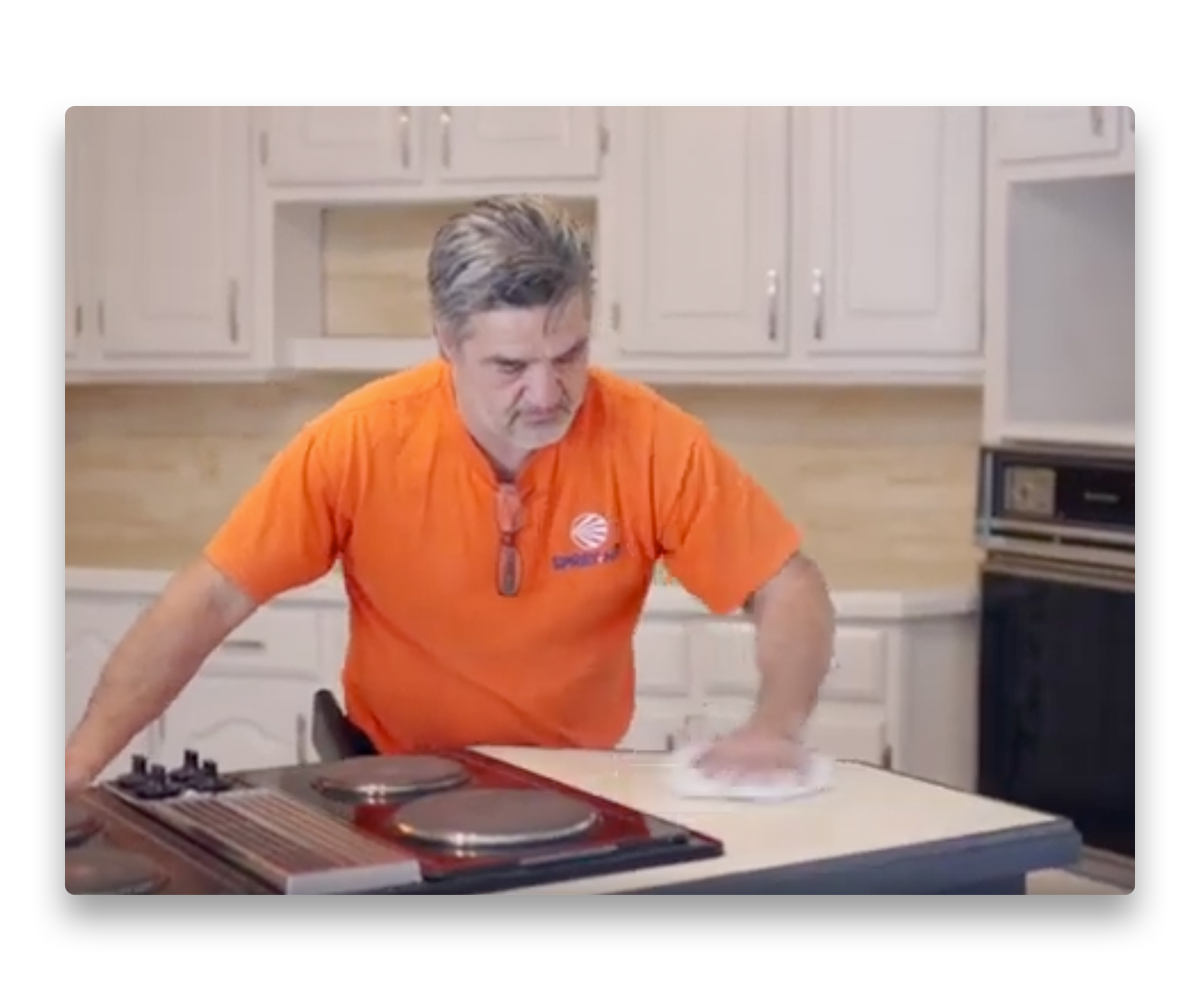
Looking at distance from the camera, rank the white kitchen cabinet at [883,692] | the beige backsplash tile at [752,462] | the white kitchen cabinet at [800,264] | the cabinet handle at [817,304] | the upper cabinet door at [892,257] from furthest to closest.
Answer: the cabinet handle at [817,304], the upper cabinet door at [892,257], the white kitchen cabinet at [800,264], the white kitchen cabinet at [883,692], the beige backsplash tile at [752,462]

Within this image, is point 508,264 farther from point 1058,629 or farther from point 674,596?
point 1058,629

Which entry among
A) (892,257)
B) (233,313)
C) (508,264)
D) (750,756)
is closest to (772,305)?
(892,257)

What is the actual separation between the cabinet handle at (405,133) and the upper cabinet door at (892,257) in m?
0.68

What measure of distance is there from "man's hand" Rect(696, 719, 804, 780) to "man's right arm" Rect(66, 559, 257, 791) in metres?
0.42

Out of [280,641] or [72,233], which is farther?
[280,641]

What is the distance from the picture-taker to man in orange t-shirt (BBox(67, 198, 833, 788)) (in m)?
1.39

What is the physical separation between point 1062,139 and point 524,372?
22.5 inches

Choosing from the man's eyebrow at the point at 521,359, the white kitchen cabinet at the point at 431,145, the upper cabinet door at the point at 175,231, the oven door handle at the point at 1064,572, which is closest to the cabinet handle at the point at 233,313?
the upper cabinet door at the point at 175,231

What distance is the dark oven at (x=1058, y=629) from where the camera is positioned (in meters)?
1.72

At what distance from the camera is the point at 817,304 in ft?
7.96

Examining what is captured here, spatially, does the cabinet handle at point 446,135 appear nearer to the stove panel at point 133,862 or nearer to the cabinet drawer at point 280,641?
the cabinet drawer at point 280,641

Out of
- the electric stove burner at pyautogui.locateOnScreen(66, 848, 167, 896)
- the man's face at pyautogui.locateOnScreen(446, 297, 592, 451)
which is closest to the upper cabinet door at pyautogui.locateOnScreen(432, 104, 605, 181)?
the man's face at pyautogui.locateOnScreen(446, 297, 592, 451)

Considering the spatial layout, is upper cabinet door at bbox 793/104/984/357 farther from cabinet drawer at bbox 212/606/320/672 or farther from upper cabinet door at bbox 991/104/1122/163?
cabinet drawer at bbox 212/606/320/672

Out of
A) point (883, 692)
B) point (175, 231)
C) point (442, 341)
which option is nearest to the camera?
point (442, 341)
